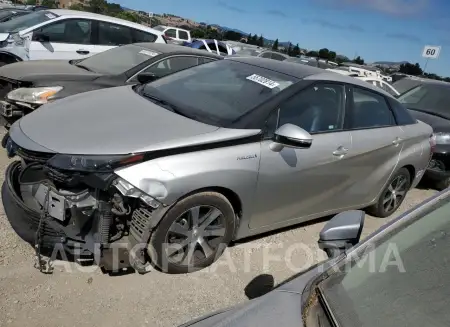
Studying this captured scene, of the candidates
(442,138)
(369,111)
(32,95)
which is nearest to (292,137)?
(369,111)

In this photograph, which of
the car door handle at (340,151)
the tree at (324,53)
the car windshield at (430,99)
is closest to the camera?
the car door handle at (340,151)

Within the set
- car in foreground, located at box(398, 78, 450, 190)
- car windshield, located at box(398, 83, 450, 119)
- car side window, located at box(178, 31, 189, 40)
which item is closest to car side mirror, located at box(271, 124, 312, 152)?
car in foreground, located at box(398, 78, 450, 190)

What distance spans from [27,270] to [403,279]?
2572mm

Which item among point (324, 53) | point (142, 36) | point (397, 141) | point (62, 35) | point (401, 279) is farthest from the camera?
point (324, 53)

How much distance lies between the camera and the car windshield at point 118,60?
620cm

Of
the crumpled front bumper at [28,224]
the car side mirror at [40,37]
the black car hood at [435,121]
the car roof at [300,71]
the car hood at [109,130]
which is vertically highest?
the car roof at [300,71]

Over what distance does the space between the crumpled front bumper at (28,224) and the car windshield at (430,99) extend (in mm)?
6522

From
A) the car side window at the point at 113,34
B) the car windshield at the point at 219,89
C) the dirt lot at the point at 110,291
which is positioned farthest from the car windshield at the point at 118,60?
the dirt lot at the point at 110,291

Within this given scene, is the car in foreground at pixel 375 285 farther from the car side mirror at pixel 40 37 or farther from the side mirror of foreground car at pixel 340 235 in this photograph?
the car side mirror at pixel 40 37

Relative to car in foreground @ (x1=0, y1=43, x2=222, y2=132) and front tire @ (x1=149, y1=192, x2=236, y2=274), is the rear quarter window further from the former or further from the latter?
car in foreground @ (x1=0, y1=43, x2=222, y2=132)

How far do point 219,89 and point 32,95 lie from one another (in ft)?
8.35

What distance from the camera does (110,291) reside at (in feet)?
9.80

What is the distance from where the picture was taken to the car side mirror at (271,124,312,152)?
3203mm

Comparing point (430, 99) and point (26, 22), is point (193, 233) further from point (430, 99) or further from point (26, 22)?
point (26, 22)
